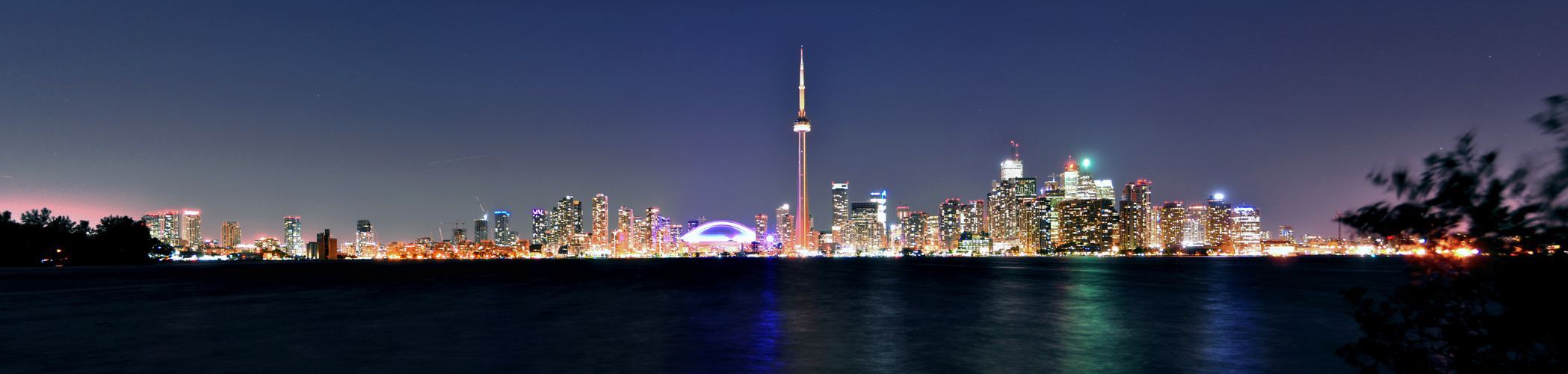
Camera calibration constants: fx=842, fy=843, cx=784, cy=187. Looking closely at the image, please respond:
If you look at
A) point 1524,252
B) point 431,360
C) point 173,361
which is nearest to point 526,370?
point 431,360

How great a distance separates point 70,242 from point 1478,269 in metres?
181

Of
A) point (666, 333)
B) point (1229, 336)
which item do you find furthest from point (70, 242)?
point (1229, 336)

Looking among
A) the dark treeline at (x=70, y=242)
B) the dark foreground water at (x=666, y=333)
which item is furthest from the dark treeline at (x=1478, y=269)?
the dark treeline at (x=70, y=242)

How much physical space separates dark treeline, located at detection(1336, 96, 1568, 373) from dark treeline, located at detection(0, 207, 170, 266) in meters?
165

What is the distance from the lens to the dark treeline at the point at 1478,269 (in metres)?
6.74

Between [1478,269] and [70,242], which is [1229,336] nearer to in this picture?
[1478,269]

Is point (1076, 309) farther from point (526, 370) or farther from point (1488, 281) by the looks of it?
point (1488, 281)

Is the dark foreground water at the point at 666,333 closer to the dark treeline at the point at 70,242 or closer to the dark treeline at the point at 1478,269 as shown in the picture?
the dark treeline at the point at 1478,269

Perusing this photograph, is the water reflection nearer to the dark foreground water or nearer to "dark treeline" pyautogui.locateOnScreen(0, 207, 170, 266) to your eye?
the dark foreground water

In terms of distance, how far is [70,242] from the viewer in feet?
455

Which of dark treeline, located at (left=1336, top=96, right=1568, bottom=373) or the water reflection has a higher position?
dark treeline, located at (left=1336, top=96, right=1568, bottom=373)

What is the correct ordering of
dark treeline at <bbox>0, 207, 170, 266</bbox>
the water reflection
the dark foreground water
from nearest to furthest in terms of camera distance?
the dark foreground water → the water reflection → dark treeline at <bbox>0, 207, 170, 266</bbox>

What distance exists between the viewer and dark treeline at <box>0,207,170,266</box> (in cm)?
12644

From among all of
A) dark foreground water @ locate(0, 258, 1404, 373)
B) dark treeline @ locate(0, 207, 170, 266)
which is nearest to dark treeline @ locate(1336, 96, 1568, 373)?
dark foreground water @ locate(0, 258, 1404, 373)
